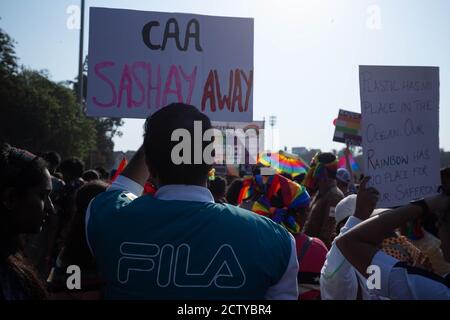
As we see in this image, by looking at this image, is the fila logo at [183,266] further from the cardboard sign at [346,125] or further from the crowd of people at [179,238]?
the cardboard sign at [346,125]

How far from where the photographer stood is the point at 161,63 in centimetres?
337

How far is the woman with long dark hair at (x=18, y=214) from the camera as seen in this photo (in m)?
1.62

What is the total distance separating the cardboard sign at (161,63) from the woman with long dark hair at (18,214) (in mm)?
1531

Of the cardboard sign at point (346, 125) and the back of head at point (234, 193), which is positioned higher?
the cardboard sign at point (346, 125)

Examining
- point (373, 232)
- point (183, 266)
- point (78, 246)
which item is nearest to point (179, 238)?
point (183, 266)

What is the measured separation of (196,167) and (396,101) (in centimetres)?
132

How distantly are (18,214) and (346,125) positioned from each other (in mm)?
7990

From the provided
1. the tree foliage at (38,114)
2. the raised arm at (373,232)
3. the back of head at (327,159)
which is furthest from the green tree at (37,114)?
the raised arm at (373,232)

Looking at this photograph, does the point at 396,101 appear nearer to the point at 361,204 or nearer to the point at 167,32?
the point at 361,204

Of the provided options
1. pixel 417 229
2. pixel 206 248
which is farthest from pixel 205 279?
pixel 417 229

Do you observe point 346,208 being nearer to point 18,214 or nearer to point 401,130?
point 401,130

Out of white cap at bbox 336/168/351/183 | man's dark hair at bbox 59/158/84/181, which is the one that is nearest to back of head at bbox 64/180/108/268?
man's dark hair at bbox 59/158/84/181

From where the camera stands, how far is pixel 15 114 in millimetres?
34281
